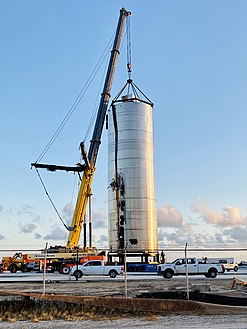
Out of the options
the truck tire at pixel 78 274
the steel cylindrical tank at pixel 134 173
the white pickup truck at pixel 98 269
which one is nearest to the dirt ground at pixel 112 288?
the truck tire at pixel 78 274

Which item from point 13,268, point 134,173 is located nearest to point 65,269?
point 13,268

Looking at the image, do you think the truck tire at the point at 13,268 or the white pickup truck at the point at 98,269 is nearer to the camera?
the white pickup truck at the point at 98,269

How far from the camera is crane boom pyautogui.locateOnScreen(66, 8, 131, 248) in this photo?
48.4 meters

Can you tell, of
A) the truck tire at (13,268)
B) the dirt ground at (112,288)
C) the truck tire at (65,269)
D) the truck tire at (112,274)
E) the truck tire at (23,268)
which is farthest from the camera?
the truck tire at (13,268)

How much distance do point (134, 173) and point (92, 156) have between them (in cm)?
724

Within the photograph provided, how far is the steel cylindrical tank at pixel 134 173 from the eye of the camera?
55031 millimetres

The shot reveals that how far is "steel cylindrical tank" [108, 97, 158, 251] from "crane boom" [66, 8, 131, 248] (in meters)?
4.53

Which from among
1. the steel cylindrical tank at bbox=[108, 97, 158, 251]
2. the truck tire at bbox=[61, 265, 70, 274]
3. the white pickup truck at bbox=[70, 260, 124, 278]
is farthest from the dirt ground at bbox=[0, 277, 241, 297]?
the steel cylindrical tank at bbox=[108, 97, 158, 251]

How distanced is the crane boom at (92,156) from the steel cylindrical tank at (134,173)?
4.53 m

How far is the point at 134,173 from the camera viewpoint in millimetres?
55469

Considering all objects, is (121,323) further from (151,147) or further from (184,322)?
(151,147)

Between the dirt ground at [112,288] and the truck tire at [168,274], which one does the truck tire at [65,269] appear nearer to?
the truck tire at [168,274]

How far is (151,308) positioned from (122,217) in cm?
4194

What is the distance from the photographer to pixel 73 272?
34375 millimetres
